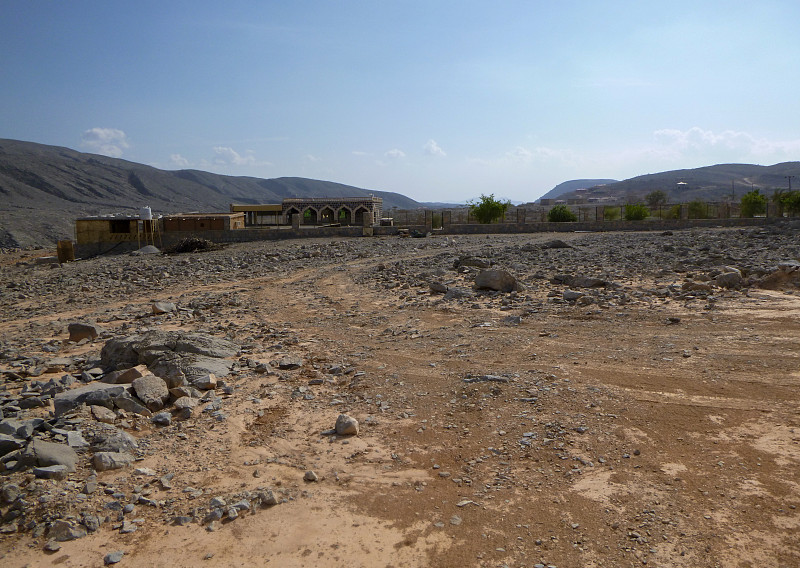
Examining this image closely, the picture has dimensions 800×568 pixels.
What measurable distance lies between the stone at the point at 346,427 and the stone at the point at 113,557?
7.13 ft

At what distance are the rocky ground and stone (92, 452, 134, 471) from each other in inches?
0.8

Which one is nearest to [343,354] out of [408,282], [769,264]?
[408,282]

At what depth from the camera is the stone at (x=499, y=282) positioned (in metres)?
12.7

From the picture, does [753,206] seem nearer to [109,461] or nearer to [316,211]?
[316,211]

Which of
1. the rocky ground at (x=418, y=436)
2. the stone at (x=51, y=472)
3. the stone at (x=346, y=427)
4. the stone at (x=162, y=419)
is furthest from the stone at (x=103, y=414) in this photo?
the stone at (x=346, y=427)

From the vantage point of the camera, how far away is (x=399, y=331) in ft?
32.1

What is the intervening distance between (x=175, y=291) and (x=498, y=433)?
1240 cm

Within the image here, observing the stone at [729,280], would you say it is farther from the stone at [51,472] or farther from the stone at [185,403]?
the stone at [51,472]

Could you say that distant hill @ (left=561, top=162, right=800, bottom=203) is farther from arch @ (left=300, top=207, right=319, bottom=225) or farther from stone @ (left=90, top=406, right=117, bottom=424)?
stone @ (left=90, top=406, right=117, bottom=424)

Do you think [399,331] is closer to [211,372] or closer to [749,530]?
[211,372]

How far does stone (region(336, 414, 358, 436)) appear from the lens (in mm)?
5660

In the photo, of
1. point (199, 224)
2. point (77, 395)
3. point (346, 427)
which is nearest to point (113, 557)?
point (346, 427)

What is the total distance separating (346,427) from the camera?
18.6 feet

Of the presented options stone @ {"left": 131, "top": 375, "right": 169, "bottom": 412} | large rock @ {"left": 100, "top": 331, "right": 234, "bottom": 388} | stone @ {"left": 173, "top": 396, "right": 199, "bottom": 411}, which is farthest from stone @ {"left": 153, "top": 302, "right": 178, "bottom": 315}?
stone @ {"left": 173, "top": 396, "right": 199, "bottom": 411}
